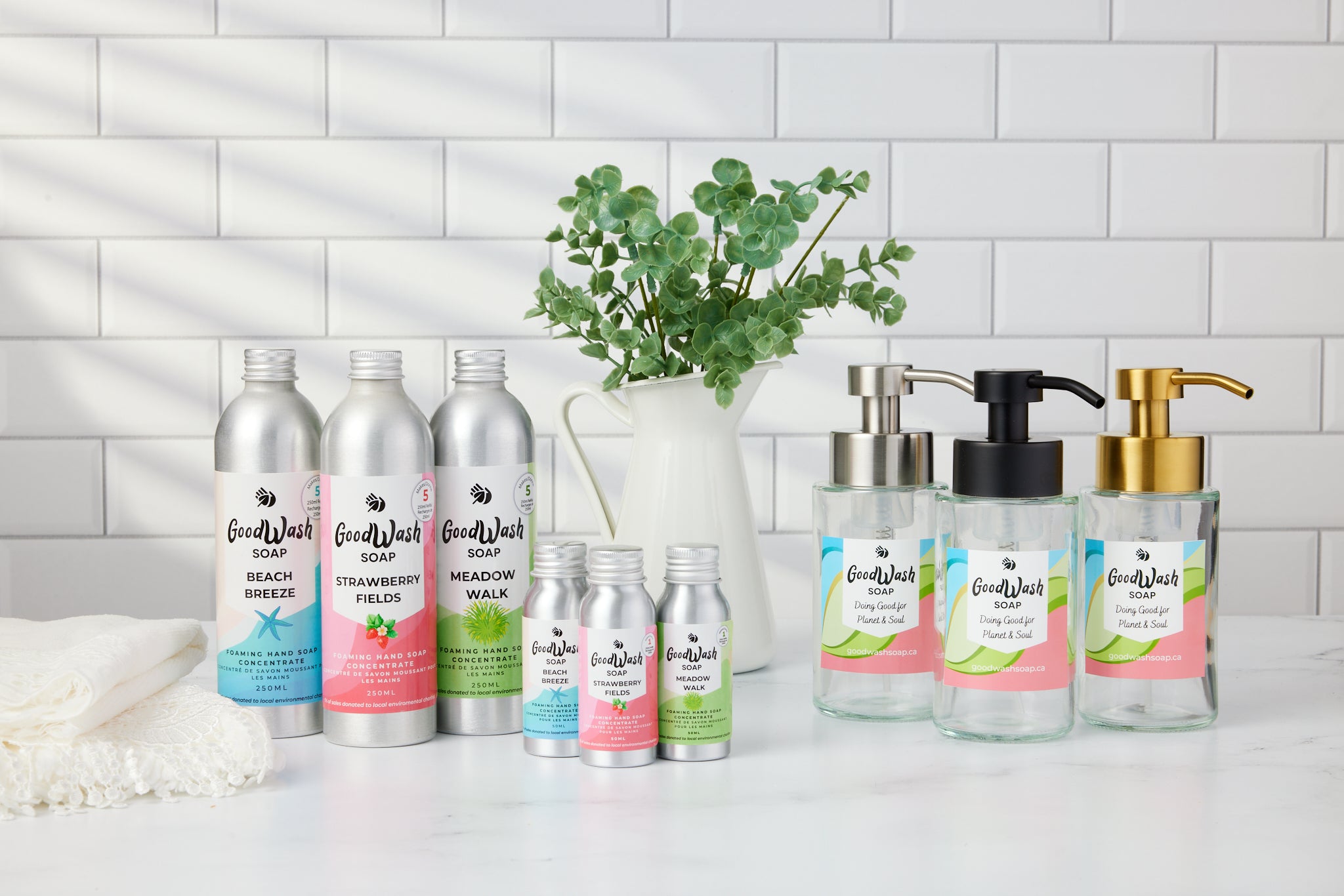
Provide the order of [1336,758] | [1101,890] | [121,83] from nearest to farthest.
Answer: [1101,890]
[1336,758]
[121,83]

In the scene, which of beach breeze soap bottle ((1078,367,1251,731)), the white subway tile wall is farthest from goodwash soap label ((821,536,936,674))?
the white subway tile wall

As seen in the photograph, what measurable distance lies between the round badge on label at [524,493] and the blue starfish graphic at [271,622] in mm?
155

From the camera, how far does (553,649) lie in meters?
0.64

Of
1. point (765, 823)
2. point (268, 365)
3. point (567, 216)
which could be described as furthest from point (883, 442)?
point (567, 216)

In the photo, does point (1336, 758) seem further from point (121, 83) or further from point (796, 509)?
point (121, 83)

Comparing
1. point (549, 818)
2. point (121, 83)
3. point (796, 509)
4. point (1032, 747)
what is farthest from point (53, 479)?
point (1032, 747)

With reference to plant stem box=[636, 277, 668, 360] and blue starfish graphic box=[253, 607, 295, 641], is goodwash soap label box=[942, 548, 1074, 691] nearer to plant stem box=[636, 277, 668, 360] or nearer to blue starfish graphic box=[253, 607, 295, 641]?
plant stem box=[636, 277, 668, 360]

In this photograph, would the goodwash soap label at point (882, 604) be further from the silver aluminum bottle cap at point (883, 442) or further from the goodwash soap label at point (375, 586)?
the goodwash soap label at point (375, 586)

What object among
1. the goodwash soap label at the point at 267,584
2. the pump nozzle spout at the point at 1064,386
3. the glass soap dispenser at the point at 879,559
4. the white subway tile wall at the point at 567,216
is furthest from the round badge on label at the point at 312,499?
the white subway tile wall at the point at 567,216

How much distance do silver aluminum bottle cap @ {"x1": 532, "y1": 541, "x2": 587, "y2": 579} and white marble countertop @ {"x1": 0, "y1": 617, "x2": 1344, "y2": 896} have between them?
0.11 meters

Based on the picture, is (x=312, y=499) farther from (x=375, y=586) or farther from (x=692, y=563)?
(x=692, y=563)

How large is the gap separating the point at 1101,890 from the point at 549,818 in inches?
10.0

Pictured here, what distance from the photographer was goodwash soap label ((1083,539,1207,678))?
2.24 feet

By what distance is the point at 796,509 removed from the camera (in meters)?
1.46
